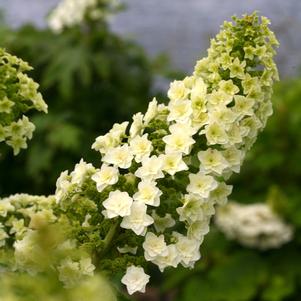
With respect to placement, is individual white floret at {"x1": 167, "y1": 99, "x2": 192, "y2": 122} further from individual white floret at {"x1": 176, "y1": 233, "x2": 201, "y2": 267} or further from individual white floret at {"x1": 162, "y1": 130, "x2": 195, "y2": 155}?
A: individual white floret at {"x1": 176, "y1": 233, "x2": 201, "y2": 267}

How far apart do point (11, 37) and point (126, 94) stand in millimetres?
656

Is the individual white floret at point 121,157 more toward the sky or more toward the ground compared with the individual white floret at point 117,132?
more toward the ground

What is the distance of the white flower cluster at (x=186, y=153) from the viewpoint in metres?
1.25

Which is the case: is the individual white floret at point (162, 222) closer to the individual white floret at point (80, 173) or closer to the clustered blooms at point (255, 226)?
the individual white floret at point (80, 173)

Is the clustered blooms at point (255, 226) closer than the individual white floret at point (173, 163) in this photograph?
No

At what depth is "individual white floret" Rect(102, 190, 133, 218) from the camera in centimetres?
123

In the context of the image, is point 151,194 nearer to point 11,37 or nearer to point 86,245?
point 86,245

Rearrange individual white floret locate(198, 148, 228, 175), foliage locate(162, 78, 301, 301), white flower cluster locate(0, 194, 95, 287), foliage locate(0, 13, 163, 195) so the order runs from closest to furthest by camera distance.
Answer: white flower cluster locate(0, 194, 95, 287), individual white floret locate(198, 148, 228, 175), foliage locate(162, 78, 301, 301), foliage locate(0, 13, 163, 195)

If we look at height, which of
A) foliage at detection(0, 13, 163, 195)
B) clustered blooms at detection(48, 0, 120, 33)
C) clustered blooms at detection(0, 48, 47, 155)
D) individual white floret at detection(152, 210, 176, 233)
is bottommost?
individual white floret at detection(152, 210, 176, 233)

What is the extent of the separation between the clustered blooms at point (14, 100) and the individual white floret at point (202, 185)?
0.26 meters

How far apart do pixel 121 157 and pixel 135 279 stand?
17 cm

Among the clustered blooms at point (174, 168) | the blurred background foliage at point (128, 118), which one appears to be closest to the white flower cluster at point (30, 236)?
the clustered blooms at point (174, 168)

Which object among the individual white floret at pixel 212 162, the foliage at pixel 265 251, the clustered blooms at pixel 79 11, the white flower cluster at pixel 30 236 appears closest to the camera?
the white flower cluster at pixel 30 236

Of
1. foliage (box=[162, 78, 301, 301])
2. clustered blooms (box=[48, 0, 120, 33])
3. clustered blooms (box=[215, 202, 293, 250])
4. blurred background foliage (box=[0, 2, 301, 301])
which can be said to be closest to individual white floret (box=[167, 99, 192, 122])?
blurred background foliage (box=[0, 2, 301, 301])
